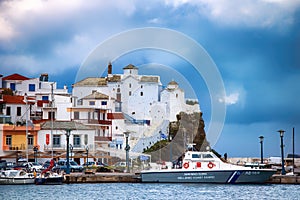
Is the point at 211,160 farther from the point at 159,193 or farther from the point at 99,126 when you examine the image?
the point at 99,126

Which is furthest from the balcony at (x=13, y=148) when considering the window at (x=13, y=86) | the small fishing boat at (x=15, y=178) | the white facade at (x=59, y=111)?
the window at (x=13, y=86)

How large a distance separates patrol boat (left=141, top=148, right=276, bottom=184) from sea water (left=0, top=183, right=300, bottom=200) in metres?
0.60

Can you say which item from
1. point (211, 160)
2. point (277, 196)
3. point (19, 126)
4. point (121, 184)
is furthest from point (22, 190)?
point (19, 126)

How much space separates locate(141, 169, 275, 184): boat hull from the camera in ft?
213

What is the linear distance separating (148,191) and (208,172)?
6395mm

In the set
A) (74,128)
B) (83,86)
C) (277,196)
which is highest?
(83,86)

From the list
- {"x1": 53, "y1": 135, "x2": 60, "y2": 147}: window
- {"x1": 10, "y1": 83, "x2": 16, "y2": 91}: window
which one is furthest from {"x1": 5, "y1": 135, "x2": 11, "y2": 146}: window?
{"x1": 10, "y1": 83, "x2": 16, "y2": 91}: window

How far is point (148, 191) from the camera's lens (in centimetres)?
6138

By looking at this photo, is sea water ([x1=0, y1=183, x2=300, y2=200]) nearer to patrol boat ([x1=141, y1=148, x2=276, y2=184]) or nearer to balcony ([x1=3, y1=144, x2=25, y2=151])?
patrol boat ([x1=141, y1=148, x2=276, y2=184])

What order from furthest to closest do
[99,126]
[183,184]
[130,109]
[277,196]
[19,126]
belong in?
[130,109] → [99,126] → [19,126] → [183,184] → [277,196]

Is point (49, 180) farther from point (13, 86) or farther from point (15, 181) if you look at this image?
point (13, 86)

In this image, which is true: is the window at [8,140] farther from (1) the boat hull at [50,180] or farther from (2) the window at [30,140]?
(1) the boat hull at [50,180]

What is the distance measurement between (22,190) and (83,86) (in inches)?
3119

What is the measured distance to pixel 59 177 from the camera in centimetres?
6594
